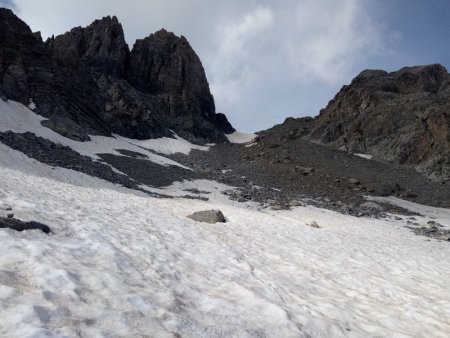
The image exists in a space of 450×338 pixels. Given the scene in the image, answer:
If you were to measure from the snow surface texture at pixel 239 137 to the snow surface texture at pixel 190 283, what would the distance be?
90.4 m

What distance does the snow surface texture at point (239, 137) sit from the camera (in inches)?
4128

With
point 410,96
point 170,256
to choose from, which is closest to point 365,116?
point 410,96

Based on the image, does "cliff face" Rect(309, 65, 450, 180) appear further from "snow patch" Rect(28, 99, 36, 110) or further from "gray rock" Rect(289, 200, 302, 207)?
"snow patch" Rect(28, 99, 36, 110)

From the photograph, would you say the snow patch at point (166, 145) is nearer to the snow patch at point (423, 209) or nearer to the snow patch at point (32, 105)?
the snow patch at point (32, 105)

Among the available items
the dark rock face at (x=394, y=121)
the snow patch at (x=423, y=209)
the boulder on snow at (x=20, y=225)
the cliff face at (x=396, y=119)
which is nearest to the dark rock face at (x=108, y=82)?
the dark rock face at (x=394, y=121)

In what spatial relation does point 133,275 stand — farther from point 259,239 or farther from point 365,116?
point 365,116

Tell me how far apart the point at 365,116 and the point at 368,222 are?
49104 millimetres

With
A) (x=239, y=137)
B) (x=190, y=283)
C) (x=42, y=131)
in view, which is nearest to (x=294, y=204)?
(x=190, y=283)

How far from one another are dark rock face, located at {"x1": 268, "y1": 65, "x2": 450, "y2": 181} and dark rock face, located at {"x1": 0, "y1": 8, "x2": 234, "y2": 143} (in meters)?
30.3

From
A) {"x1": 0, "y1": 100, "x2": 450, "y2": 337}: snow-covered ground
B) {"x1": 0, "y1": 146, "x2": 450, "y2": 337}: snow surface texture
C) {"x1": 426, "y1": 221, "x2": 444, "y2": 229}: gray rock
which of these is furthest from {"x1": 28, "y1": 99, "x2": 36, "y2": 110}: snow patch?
{"x1": 426, "y1": 221, "x2": 444, "y2": 229}: gray rock

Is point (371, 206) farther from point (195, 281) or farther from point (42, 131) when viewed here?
point (42, 131)

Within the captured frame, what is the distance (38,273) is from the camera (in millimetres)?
5551

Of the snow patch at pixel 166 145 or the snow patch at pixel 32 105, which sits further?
the snow patch at pixel 166 145

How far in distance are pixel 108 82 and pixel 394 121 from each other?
59.2 m
